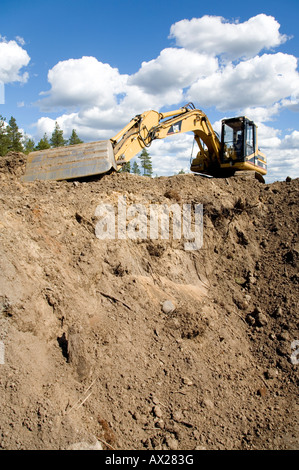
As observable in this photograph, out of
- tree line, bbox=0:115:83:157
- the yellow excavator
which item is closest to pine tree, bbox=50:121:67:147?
tree line, bbox=0:115:83:157

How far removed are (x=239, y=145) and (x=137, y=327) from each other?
26.8 ft

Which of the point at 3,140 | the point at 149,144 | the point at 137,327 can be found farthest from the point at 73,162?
the point at 3,140

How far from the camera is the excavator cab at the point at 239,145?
1180 cm

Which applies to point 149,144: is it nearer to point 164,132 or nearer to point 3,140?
point 164,132

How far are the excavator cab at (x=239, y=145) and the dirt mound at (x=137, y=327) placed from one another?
3.43 meters

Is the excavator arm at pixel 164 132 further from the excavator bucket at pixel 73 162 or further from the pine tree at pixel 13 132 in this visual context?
the pine tree at pixel 13 132

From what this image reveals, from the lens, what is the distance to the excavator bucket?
8008mm

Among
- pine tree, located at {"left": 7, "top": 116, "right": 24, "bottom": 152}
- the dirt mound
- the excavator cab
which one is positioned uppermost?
pine tree, located at {"left": 7, "top": 116, "right": 24, "bottom": 152}

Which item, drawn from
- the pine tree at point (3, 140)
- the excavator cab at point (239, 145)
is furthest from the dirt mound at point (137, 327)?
the pine tree at point (3, 140)

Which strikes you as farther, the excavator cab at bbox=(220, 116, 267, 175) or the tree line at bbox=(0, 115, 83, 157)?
the tree line at bbox=(0, 115, 83, 157)

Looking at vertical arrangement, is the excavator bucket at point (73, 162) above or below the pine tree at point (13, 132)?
below

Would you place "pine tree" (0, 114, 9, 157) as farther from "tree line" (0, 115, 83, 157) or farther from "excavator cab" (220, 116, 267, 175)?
"excavator cab" (220, 116, 267, 175)

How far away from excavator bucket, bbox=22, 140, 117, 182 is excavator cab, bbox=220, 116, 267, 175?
5188 mm

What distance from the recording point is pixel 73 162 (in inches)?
317
